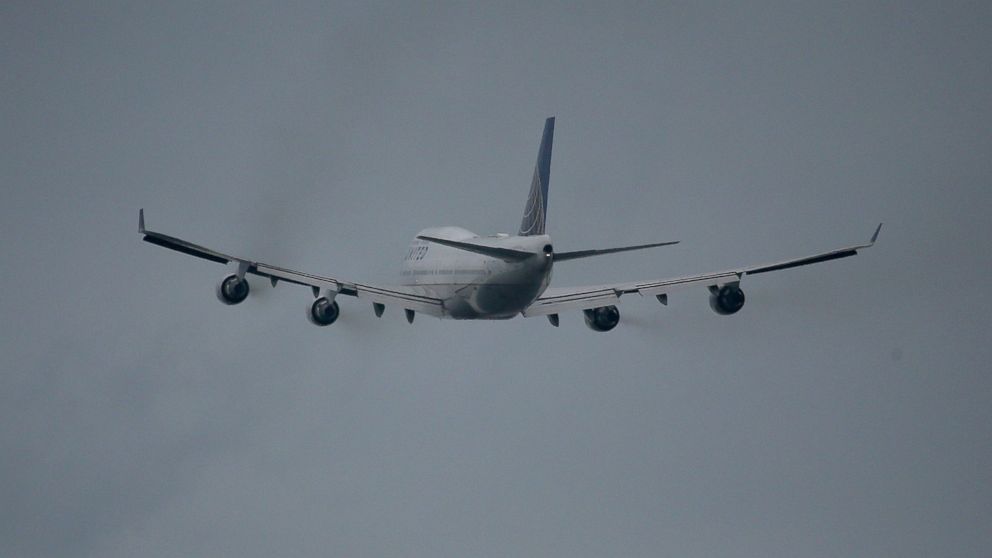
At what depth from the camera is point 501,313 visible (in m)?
70.4

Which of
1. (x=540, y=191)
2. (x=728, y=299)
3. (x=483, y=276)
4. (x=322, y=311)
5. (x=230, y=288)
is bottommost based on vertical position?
(x=230, y=288)

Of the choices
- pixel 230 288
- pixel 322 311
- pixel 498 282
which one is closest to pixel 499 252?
pixel 498 282

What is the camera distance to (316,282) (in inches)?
2749

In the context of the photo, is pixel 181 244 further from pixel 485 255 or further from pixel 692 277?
pixel 692 277

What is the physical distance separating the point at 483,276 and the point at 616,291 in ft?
24.2

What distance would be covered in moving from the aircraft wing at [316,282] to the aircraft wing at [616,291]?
196 inches

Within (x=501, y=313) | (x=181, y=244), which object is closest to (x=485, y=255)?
(x=501, y=313)

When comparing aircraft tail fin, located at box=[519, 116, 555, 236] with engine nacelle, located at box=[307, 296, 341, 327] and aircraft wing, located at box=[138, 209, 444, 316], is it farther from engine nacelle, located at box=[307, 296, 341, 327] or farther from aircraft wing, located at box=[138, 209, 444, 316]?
engine nacelle, located at box=[307, 296, 341, 327]

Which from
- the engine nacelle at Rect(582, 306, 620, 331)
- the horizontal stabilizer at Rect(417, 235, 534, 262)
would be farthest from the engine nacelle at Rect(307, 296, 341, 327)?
the engine nacelle at Rect(582, 306, 620, 331)

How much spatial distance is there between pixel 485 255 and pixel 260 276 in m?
9.76

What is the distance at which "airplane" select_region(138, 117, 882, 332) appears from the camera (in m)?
66.6

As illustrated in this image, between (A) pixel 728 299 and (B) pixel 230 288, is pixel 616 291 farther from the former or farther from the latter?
(B) pixel 230 288

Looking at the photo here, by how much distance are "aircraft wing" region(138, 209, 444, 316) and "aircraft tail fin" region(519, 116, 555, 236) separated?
5.56 m

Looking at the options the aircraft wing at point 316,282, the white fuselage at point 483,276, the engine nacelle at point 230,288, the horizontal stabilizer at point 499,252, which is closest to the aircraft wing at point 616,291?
the white fuselage at point 483,276
